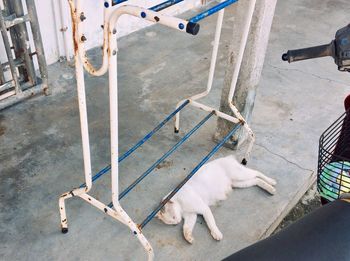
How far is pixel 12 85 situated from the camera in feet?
9.75

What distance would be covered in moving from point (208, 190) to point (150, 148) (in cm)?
62

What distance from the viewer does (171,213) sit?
209cm

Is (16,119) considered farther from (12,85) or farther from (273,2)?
(273,2)

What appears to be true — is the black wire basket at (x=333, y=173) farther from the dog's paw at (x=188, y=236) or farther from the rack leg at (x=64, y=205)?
the rack leg at (x=64, y=205)

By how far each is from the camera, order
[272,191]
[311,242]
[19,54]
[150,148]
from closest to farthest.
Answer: [311,242], [272,191], [150,148], [19,54]

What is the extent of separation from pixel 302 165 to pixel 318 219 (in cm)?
168

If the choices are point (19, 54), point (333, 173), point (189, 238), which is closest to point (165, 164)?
point (189, 238)

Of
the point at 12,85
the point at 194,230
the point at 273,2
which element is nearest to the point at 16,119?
the point at 12,85

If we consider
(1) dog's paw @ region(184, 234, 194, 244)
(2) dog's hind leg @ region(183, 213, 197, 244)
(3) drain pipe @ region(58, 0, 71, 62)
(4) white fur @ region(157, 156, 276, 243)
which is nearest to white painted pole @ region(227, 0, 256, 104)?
Answer: (4) white fur @ region(157, 156, 276, 243)

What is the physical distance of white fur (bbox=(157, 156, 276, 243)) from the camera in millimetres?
2104

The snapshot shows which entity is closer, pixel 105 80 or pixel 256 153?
pixel 256 153

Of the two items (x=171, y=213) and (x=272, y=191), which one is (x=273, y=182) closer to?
(x=272, y=191)

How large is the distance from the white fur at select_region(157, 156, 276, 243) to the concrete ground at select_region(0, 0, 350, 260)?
0.06m

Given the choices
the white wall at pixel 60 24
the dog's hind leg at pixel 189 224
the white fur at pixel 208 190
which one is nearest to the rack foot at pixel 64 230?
the white fur at pixel 208 190
